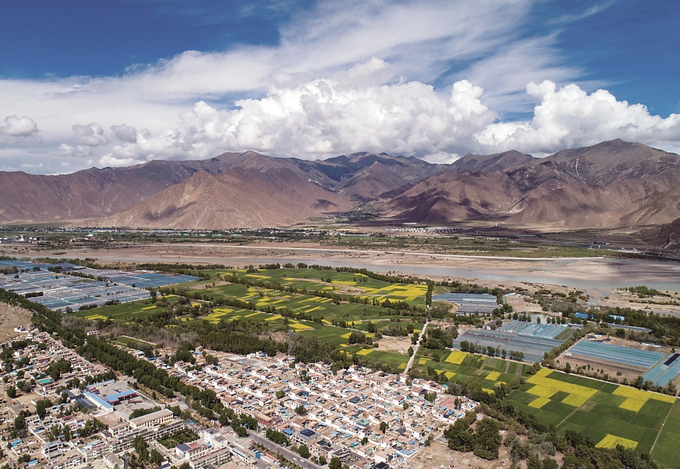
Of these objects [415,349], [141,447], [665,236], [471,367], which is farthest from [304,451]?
[665,236]

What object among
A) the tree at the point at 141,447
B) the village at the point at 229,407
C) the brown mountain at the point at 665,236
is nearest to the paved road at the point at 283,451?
the village at the point at 229,407

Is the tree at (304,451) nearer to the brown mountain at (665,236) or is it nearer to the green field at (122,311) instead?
the green field at (122,311)

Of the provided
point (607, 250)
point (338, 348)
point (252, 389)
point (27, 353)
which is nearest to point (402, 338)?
point (338, 348)

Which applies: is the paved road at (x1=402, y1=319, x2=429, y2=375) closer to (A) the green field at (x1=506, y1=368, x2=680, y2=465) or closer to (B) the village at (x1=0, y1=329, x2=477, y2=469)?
(B) the village at (x1=0, y1=329, x2=477, y2=469)

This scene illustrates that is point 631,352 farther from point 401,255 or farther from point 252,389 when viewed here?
point 401,255

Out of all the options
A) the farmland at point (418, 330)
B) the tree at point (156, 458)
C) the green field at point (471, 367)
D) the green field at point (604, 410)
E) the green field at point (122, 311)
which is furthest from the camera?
the green field at point (122, 311)

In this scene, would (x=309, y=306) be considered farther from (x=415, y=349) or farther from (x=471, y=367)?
(x=471, y=367)
